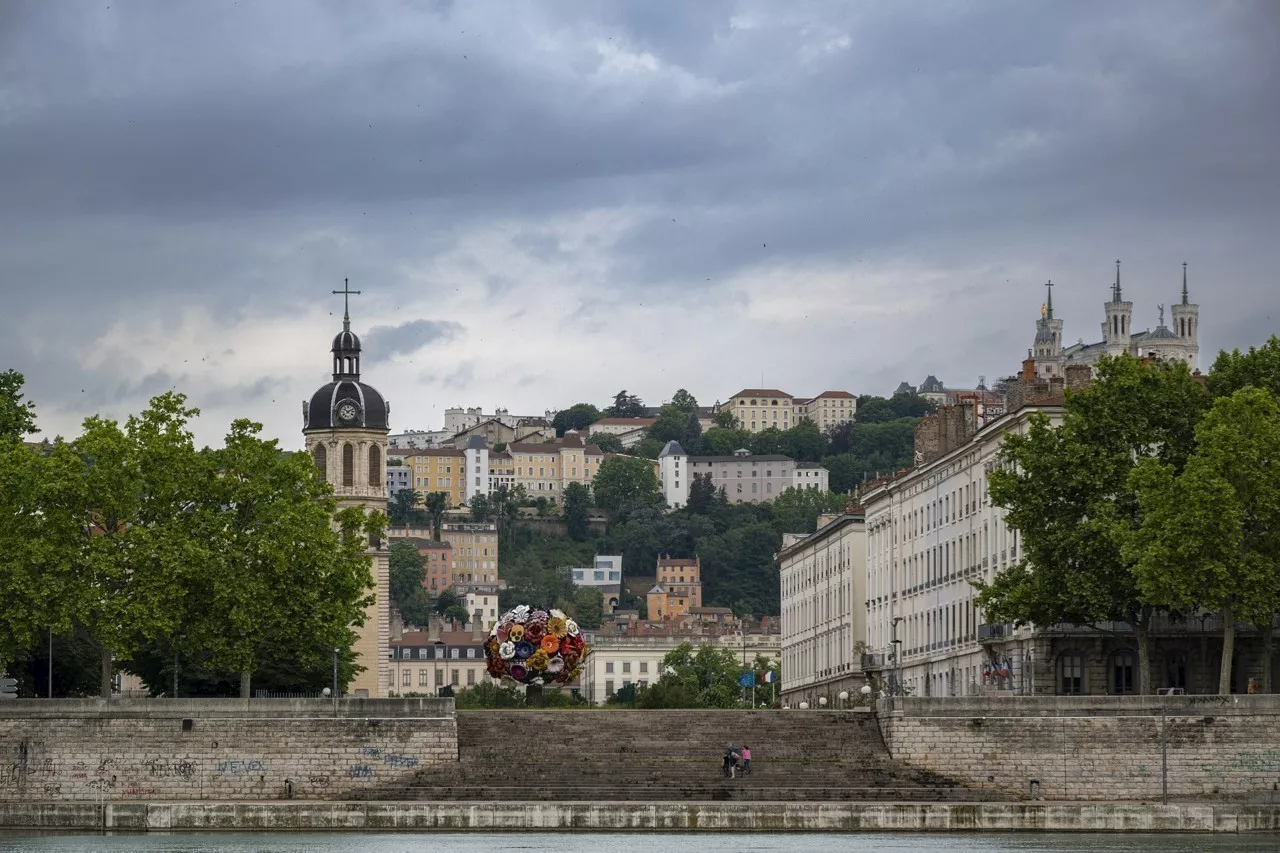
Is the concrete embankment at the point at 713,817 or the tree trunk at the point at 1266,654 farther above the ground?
the tree trunk at the point at 1266,654

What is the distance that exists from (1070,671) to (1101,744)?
1141 cm

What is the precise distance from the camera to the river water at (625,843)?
6325 cm

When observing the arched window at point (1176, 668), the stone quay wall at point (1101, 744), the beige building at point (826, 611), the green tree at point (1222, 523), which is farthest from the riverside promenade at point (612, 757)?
the beige building at point (826, 611)

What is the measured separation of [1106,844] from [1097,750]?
458 inches

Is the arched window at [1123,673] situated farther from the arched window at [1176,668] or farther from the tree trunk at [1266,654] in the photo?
the tree trunk at [1266,654]

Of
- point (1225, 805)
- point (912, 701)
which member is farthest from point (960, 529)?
point (1225, 805)

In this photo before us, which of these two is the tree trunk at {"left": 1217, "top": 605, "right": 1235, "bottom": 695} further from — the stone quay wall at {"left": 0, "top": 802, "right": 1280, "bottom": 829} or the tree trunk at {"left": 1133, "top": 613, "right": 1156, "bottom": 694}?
the stone quay wall at {"left": 0, "top": 802, "right": 1280, "bottom": 829}

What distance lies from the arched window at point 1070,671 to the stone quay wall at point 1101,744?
34.7ft

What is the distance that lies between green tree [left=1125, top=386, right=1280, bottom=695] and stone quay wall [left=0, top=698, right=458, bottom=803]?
22.9 metres

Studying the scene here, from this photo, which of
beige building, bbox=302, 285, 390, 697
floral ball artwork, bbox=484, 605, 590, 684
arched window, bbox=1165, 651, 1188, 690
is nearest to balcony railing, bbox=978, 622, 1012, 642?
arched window, bbox=1165, 651, 1188, 690

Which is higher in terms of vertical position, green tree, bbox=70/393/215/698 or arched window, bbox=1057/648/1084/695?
→ green tree, bbox=70/393/215/698

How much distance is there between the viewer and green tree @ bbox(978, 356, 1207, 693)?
3233 inches

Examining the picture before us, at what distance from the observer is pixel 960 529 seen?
4043 inches

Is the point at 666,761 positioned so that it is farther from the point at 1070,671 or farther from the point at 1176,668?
the point at 1176,668
